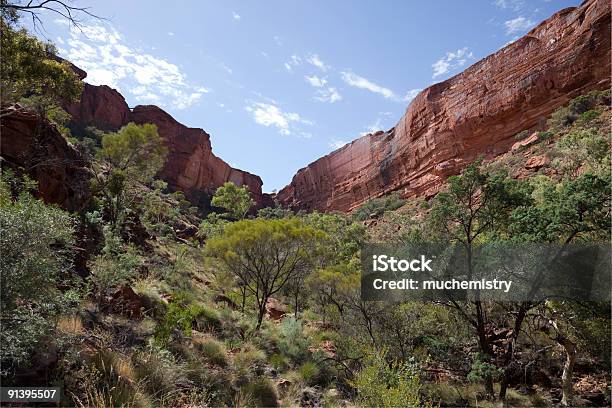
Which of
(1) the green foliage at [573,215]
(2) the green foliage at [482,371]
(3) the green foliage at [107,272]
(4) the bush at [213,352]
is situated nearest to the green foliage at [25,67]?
(3) the green foliage at [107,272]

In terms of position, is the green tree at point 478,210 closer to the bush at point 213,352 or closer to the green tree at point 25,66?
the bush at point 213,352

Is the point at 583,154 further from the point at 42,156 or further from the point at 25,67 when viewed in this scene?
the point at 42,156

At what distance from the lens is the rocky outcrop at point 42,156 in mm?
10531

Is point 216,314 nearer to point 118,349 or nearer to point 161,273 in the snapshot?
point 161,273

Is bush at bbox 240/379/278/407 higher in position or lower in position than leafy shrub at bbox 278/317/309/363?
lower

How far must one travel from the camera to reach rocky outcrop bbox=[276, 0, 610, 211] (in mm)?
34438

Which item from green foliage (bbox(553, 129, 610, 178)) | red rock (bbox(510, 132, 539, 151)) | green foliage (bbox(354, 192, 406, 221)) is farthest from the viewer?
green foliage (bbox(354, 192, 406, 221))

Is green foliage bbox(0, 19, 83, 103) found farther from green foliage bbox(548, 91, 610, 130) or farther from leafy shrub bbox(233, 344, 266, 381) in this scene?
green foliage bbox(548, 91, 610, 130)

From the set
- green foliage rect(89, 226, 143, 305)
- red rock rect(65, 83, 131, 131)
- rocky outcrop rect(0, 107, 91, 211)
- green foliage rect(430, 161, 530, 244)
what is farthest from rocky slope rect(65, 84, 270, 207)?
green foliage rect(430, 161, 530, 244)

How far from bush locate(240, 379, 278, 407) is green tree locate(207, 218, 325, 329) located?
4.13 meters

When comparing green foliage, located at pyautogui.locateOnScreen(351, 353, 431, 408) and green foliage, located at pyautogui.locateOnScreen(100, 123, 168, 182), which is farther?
green foliage, located at pyautogui.locateOnScreen(100, 123, 168, 182)

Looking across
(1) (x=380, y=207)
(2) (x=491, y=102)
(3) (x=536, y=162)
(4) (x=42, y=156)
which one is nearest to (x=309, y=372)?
(4) (x=42, y=156)

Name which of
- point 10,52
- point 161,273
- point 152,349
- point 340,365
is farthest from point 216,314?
point 10,52

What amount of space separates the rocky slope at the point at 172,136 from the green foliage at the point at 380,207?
20.9 m
